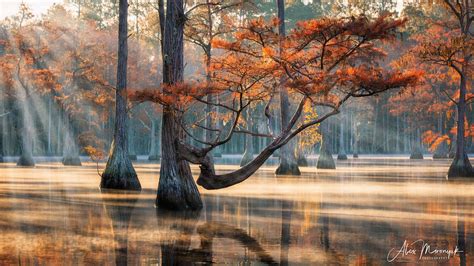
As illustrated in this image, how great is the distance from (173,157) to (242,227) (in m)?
4.19

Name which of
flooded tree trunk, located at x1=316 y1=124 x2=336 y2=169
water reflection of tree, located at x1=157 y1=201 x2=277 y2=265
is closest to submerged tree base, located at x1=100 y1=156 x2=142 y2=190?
water reflection of tree, located at x1=157 y1=201 x2=277 y2=265

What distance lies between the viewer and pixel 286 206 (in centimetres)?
1881

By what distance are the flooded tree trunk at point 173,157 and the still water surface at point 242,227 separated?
1.84 ft

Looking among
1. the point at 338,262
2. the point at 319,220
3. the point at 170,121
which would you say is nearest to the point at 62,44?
the point at 170,121

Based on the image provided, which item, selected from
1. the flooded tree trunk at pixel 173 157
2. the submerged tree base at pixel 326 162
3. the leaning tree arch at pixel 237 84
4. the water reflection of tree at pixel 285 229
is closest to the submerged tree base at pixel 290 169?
the submerged tree base at pixel 326 162

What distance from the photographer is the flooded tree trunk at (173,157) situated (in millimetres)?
17891

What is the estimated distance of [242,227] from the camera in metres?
14.4

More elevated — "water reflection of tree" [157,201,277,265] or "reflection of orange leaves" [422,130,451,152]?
"reflection of orange leaves" [422,130,451,152]

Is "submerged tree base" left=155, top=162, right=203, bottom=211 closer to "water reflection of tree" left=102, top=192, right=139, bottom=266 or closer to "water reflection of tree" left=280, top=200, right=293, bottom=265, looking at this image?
"water reflection of tree" left=102, top=192, right=139, bottom=266

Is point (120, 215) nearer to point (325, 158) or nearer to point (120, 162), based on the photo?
point (120, 162)

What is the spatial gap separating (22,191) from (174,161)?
27.5ft

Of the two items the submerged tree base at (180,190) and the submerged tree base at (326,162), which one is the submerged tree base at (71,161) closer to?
the submerged tree base at (326,162)

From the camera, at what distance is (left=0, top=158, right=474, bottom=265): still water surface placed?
10680mm

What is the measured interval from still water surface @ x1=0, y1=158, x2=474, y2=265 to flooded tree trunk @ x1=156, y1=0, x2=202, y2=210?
561 mm
